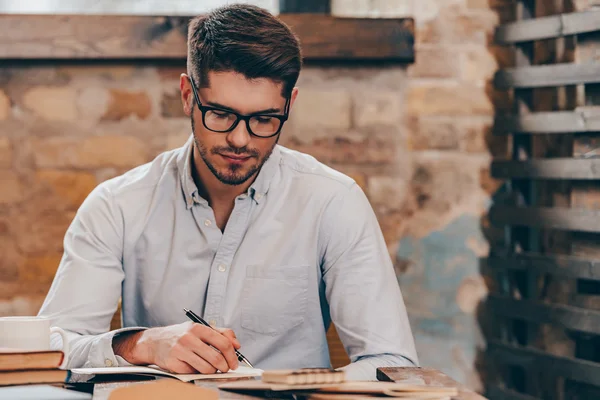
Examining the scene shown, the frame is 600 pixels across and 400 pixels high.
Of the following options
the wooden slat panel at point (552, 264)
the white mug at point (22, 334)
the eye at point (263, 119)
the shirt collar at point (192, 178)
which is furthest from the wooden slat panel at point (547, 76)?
the white mug at point (22, 334)

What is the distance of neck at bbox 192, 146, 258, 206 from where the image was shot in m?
2.03

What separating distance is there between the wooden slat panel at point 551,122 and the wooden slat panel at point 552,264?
422 millimetres

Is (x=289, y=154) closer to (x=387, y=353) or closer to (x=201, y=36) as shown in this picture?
(x=201, y=36)

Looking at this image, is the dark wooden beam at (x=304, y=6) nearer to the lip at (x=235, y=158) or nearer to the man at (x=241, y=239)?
the man at (x=241, y=239)

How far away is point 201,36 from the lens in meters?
1.99

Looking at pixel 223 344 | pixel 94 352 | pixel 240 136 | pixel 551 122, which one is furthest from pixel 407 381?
pixel 551 122

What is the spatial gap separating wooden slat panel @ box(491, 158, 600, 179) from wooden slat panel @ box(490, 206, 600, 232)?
4.4 inches

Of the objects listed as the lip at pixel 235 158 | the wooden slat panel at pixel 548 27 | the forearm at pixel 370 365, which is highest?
the wooden slat panel at pixel 548 27

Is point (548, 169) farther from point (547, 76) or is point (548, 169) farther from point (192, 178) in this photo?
point (192, 178)

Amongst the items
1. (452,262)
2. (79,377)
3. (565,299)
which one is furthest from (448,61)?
(79,377)

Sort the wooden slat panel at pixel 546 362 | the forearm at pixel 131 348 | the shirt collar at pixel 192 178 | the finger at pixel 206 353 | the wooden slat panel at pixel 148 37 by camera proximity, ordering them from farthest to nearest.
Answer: the wooden slat panel at pixel 148 37 → the wooden slat panel at pixel 546 362 → the shirt collar at pixel 192 178 → the forearm at pixel 131 348 → the finger at pixel 206 353

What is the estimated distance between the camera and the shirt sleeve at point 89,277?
183 centimetres

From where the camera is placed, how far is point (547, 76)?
2.80 m

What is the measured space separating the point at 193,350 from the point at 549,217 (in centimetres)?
170
